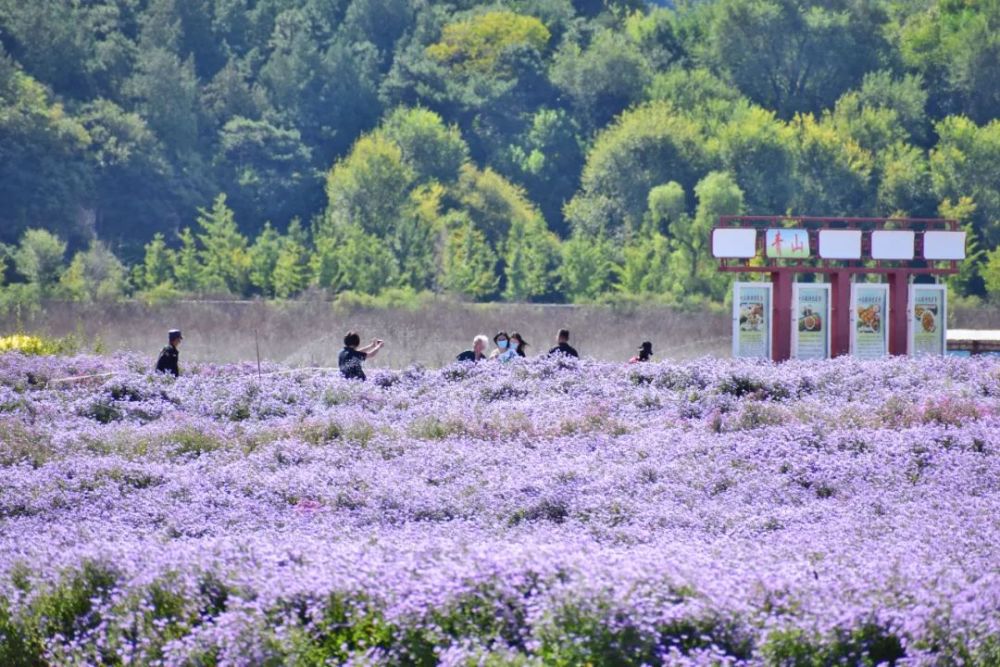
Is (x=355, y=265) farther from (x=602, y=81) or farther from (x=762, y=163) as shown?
(x=602, y=81)

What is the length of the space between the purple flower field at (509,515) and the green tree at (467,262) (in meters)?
51.5

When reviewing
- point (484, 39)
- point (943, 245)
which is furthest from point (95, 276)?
point (943, 245)

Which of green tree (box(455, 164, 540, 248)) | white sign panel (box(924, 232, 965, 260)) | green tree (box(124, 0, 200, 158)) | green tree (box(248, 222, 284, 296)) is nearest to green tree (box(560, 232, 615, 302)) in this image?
green tree (box(455, 164, 540, 248))

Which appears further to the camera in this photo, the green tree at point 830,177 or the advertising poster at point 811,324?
the green tree at point 830,177

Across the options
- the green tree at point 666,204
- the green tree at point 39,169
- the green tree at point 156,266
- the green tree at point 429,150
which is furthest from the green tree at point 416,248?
the green tree at point 39,169

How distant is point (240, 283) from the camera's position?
8131 centimetres

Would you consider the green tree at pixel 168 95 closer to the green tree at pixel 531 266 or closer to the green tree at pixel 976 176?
the green tree at pixel 531 266

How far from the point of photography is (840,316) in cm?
3616

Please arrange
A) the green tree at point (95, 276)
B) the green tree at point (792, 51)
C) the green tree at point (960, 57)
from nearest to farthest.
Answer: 1. the green tree at point (95, 276)
2. the green tree at point (960, 57)
3. the green tree at point (792, 51)

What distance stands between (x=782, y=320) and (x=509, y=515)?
21696 millimetres

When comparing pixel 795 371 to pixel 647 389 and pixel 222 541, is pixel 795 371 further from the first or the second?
pixel 222 541

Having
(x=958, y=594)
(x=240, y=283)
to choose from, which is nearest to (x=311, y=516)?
(x=958, y=594)

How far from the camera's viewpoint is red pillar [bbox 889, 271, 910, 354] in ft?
118

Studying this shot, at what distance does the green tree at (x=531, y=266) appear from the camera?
82.2 meters
